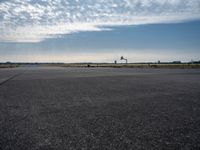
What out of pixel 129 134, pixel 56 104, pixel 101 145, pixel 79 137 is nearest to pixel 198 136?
pixel 129 134

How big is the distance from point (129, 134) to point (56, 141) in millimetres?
1530

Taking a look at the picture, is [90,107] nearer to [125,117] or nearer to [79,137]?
[125,117]

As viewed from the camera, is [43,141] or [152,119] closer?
[43,141]

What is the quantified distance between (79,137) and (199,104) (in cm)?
554

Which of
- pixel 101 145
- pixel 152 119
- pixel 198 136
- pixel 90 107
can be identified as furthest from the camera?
pixel 90 107

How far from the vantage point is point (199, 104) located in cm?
926

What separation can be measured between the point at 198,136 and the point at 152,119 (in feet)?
5.81

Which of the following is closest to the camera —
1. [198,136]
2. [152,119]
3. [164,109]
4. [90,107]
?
[198,136]

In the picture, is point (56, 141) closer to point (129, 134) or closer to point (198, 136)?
point (129, 134)

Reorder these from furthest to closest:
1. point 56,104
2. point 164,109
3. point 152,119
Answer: point 56,104 < point 164,109 < point 152,119

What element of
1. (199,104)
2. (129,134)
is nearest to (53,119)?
(129,134)

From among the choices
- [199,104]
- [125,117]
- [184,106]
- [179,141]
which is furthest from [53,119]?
[199,104]

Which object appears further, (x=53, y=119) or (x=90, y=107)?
(x=90, y=107)

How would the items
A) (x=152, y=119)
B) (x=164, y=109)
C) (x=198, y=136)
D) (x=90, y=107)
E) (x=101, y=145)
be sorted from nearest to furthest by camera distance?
(x=101, y=145), (x=198, y=136), (x=152, y=119), (x=164, y=109), (x=90, y=107)
